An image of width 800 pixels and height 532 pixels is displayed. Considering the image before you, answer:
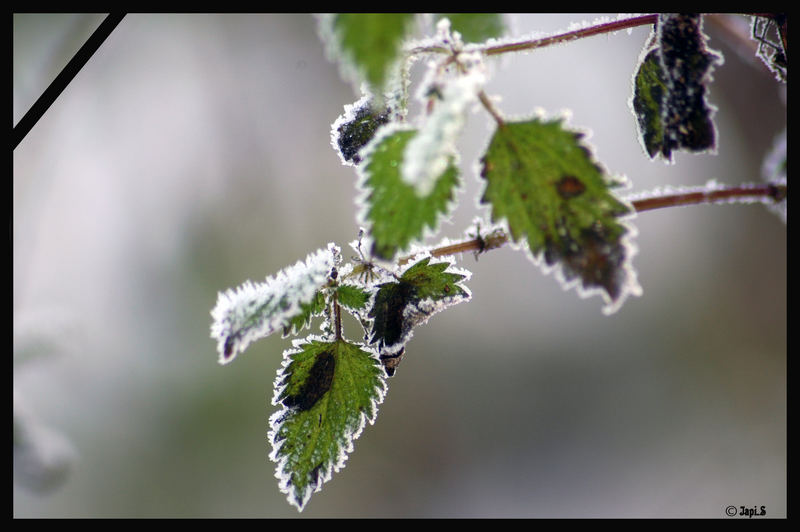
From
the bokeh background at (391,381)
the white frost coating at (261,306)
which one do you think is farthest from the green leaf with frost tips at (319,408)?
the bokeh background at (391,381)

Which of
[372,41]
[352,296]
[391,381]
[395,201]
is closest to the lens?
[372,41]

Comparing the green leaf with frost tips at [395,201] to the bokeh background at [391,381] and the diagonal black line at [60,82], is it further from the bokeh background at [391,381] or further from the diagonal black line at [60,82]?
the bokeh background at [391,381]

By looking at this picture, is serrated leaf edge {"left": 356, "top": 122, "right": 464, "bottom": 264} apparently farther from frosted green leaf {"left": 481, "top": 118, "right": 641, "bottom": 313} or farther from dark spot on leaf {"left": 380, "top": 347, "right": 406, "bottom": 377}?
dark spot on leaf {"left": 380, "top": 347, "right": 406, "bottom": 377}

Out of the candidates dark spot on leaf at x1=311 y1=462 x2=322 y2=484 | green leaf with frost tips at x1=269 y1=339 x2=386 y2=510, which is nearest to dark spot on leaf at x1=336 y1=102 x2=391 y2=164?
green leaf with frost tips at x1=269 y1=339 x2=386 y2=510

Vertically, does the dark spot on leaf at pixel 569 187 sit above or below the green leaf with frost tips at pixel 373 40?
below

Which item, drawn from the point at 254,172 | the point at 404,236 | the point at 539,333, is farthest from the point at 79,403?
the point at 404,236

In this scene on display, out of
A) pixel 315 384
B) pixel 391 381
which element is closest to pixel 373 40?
pixel 315 384

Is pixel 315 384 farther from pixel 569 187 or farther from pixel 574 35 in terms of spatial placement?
pixel 574 35

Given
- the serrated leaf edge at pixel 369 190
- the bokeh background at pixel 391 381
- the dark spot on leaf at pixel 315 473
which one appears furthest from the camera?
the bokeh background at pixel 391 381
